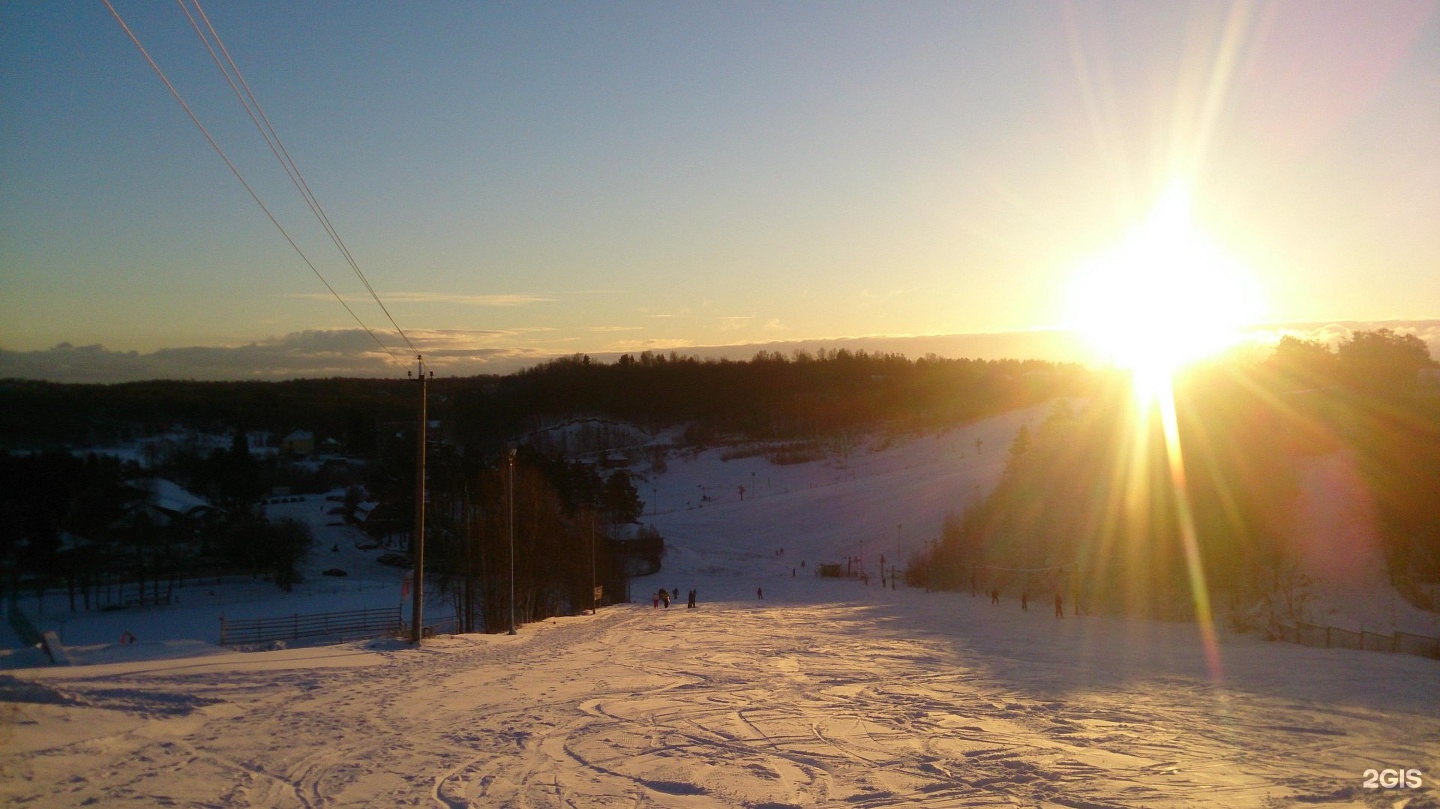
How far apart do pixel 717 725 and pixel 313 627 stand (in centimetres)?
3285

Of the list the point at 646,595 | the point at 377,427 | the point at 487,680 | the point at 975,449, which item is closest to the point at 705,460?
the point at 975,449

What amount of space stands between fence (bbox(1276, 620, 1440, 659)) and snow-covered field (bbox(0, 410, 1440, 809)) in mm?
2829

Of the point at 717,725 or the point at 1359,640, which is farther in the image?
the point at 1359,640

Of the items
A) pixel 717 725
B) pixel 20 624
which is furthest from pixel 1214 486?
pixel 20 624

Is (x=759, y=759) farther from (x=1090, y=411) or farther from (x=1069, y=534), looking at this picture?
(x=1090, y=411)

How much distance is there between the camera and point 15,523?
56.2m

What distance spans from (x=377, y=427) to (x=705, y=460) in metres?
68.4

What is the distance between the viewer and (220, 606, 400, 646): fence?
3753cm

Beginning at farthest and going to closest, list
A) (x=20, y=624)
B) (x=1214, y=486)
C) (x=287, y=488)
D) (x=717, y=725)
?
(x=287, y=488) → (x=1214, y=486) → (x=20, y=624) → (x=717, y=725)

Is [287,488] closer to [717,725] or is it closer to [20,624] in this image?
[20,624]

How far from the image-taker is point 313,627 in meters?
40.5

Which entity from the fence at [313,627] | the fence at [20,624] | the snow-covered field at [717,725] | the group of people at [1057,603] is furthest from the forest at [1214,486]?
the fence at [20,624]

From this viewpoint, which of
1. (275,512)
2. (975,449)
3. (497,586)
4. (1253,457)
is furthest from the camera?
(975,449)

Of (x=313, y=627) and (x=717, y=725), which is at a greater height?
(x=717, y=725)
